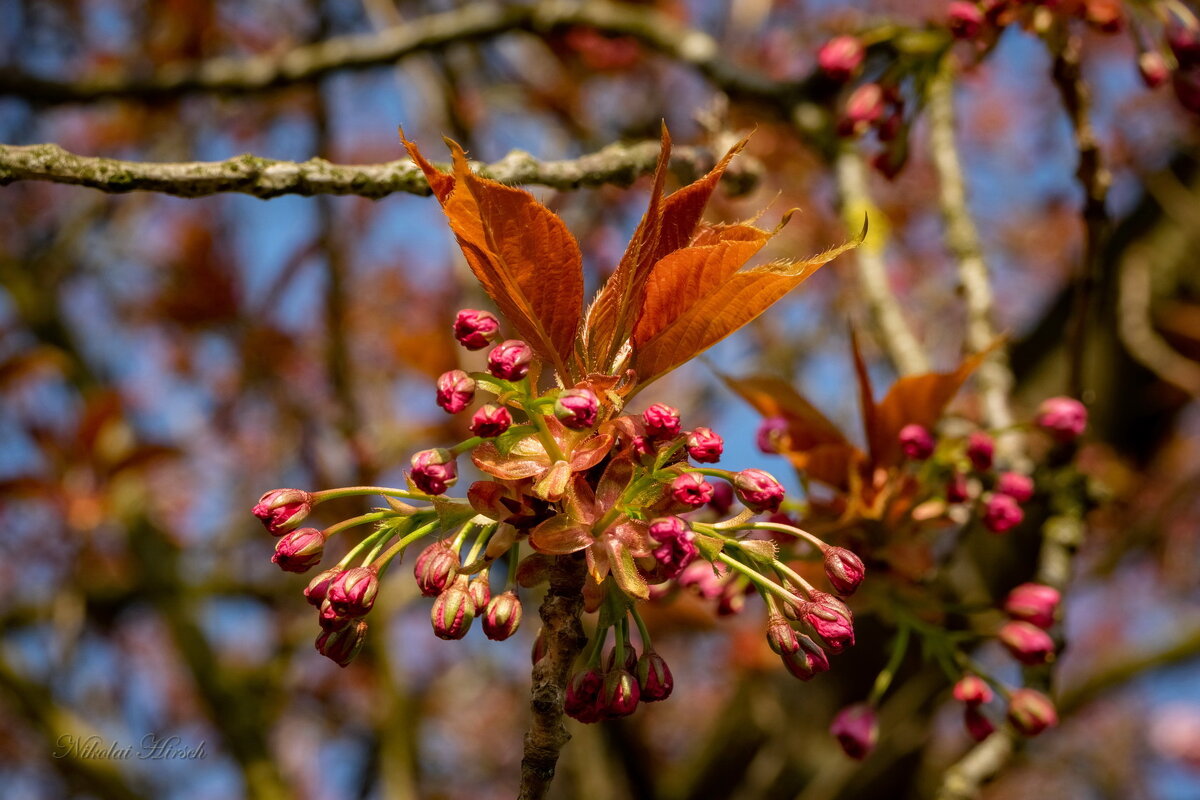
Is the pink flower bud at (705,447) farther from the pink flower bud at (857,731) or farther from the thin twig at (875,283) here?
the thin twig at (875,283)

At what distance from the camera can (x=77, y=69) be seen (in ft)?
14.4

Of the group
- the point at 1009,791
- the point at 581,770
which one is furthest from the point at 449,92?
the point at 1009,791

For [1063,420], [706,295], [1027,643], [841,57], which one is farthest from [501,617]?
[841,57]

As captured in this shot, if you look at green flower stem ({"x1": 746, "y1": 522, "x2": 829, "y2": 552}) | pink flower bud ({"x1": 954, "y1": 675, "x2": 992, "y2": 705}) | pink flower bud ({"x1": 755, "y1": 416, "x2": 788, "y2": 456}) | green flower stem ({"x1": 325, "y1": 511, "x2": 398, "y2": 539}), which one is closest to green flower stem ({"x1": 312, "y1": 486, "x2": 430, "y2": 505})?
green flower stem ({"x1": 325, "y1": 511, "x2": 398, "y2": 539})

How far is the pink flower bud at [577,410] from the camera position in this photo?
0.90 meters

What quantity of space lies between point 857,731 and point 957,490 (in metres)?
0.38

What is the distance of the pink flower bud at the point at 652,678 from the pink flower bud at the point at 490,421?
289 millimetres

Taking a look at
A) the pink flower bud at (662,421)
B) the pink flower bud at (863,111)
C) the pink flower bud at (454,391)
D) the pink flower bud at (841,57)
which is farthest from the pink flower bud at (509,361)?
the pink flower bud at (841,57)

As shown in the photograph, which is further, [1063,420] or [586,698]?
[1063,420]

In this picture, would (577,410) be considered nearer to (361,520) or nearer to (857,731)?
(361,520)

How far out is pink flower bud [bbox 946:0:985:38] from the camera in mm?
1397

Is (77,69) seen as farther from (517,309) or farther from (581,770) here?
(517,309)

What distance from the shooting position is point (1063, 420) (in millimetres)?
1444

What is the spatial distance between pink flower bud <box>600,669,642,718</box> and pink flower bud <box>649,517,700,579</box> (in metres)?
0.13
